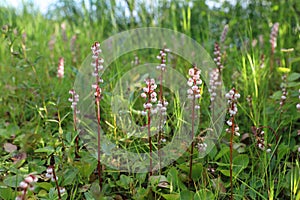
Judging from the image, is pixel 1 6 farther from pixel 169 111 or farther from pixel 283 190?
pixel 283 190

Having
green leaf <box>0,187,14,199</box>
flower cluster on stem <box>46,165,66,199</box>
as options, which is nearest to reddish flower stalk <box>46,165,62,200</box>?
Answer: flower cluster on stem <box>46,165,66,199</box>

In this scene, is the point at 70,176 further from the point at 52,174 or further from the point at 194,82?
the point at 194,82

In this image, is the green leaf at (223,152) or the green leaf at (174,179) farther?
the green leaf at (223,152)

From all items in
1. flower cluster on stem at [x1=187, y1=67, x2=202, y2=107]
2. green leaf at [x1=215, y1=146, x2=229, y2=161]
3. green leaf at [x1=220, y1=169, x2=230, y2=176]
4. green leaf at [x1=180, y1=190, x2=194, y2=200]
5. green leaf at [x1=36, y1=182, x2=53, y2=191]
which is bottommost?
green leaf at [x1=180, y1=190, x2=194, y2=200]

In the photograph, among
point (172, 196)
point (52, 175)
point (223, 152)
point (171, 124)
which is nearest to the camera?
point (52, 175)

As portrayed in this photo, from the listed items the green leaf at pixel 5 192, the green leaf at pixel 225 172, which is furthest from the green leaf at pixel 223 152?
the green leaf at pixel 5 192

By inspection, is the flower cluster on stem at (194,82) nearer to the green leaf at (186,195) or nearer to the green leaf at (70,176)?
the green leaf at (186,195)

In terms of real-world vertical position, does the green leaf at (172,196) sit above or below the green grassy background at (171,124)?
below

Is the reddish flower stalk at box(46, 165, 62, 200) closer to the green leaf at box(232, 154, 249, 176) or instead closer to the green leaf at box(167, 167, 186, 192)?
the green leaf at box(167, 167, 186, 192)

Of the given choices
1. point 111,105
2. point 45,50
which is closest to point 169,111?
point 111,105

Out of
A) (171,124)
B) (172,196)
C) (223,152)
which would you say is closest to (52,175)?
(172,196)

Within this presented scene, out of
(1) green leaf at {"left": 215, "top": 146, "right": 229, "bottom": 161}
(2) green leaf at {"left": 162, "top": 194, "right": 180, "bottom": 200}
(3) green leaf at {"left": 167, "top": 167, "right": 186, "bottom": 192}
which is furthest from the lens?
(1) green leaf at {"left": 215, "top": 146, "right": 229, "bottom": 161}
